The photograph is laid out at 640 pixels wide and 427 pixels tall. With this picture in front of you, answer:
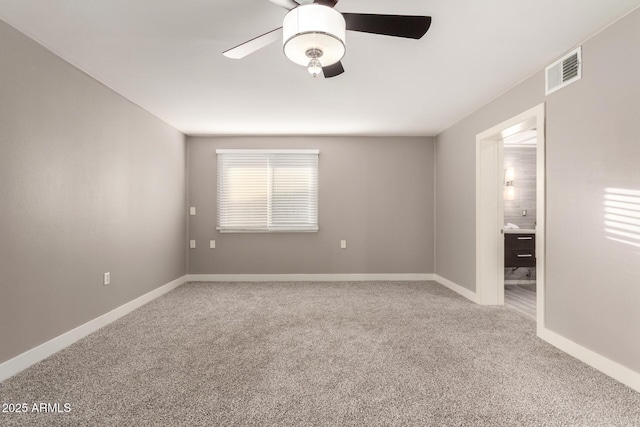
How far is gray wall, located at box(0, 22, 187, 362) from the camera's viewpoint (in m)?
2.21

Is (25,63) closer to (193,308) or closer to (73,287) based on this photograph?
(73,287)

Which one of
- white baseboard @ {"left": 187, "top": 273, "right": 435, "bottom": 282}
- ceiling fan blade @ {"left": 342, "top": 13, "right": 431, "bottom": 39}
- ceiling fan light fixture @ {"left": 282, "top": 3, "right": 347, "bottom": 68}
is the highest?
ceiling fan blade @ {"left": 342, "top": 13, "right": 431, "bottom": 39}

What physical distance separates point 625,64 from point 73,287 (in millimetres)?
4371

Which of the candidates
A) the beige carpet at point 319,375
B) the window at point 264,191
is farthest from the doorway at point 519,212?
the window at point 264,191

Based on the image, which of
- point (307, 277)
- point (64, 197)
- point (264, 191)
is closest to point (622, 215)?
point (307, 277)

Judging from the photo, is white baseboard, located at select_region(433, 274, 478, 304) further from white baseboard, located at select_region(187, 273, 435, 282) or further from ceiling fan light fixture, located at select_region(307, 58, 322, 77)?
ceiling fan light fixture, located at select_region(307, 58, 322, 77)

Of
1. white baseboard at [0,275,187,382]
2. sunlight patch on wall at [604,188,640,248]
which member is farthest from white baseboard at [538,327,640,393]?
white baseboard at [0,275,187,382]

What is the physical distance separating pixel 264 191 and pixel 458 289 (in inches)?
125

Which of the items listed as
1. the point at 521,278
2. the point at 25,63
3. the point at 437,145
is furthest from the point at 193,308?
the point at 521,278

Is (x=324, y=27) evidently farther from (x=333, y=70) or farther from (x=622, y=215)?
(x=622, y=215)

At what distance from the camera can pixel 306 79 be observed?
3.10m

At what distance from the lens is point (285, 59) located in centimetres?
272

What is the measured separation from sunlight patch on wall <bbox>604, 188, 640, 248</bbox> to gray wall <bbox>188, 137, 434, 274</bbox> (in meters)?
3.11

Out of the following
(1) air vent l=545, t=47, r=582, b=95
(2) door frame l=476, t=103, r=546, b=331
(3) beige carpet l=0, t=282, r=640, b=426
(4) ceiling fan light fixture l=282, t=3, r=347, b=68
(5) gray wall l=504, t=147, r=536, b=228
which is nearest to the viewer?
(4) ceiling fan light fixture l=282, t=3, r=347, b=68
